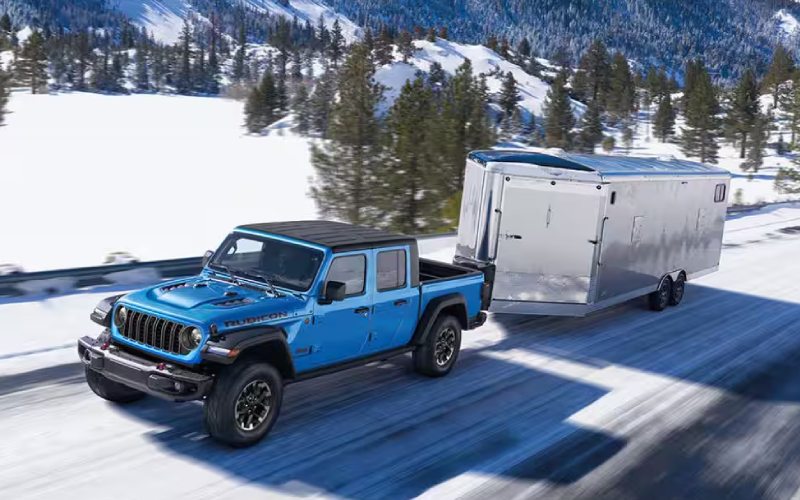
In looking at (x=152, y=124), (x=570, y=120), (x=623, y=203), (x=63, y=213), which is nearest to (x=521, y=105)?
(x=570, y=120)

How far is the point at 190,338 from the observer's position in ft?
23.1

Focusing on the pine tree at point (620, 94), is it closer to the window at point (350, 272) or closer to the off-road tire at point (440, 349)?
the off-road tire at point (440, 349)

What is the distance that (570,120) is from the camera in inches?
3959

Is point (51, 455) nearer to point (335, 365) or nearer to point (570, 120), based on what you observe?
point (335, 365)

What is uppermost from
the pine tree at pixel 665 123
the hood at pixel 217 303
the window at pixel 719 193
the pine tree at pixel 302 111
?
the pine tree at pixel 665 123

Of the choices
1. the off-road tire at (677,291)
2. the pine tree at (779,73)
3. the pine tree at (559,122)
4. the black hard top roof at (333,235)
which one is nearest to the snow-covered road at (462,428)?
the black hard top roof at (333,235)

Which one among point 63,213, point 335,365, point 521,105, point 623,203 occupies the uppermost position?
point 521,105

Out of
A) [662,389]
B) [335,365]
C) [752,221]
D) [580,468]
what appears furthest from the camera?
[752,221]

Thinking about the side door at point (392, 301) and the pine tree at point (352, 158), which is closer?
the side door at point (392, 301)

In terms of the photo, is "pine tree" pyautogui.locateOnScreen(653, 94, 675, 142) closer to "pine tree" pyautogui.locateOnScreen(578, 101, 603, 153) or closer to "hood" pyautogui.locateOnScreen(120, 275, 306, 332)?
A: "pine tree" pyautogui.locateOnScreen(578, 101, 603, 153)

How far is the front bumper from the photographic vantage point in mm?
6883

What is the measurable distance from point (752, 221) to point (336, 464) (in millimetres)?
28082

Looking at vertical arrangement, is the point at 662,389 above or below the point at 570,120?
below

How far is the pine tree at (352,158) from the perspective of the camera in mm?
25531
